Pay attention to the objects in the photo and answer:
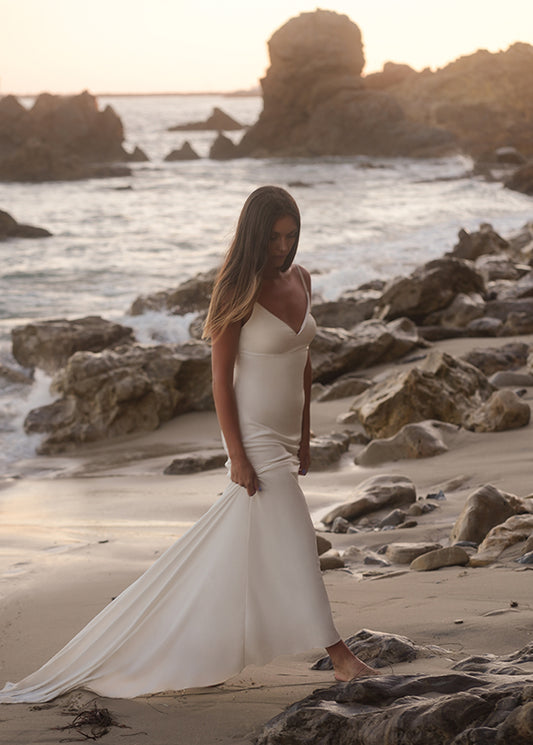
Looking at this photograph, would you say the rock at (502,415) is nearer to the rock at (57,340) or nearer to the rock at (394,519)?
the rock at (394,519)

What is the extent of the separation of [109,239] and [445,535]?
67.8 feet

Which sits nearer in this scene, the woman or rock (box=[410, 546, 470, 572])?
the woman

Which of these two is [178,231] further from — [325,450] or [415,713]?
[415,713]

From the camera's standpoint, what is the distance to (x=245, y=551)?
3.03 metres

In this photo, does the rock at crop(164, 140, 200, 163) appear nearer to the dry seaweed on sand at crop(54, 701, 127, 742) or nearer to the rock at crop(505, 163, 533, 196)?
the rock at crop(505, 163, 533, 196)

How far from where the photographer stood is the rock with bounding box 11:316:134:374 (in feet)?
33.8

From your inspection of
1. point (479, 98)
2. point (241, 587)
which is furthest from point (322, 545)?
point (479, 98)

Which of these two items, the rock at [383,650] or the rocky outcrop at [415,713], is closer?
the rocky outcrop at [415,713]

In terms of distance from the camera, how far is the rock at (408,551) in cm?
459

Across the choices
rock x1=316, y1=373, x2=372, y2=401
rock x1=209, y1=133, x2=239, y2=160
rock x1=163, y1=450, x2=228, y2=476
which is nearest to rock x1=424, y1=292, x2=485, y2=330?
rock x1=316, y1=373, x2=372, y2=401

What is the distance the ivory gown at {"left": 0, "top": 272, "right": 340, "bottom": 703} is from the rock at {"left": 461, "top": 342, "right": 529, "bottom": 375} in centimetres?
587

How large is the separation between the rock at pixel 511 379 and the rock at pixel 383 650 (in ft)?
16.3

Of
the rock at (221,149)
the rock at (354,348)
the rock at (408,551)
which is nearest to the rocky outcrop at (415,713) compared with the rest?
the rock at (408,551)

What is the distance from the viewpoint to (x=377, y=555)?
4.73 meters
